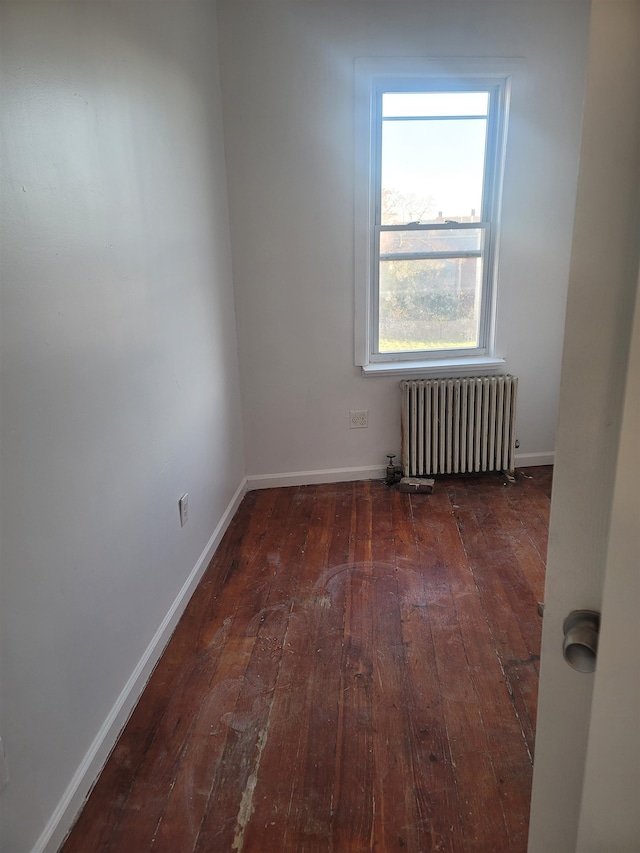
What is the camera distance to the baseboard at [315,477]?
11.5 ft

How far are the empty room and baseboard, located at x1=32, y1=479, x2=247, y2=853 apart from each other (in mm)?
10

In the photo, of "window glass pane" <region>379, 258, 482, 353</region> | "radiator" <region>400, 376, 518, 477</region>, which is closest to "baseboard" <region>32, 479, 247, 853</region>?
"radiator" <region>400, 376, 518, 477</region>

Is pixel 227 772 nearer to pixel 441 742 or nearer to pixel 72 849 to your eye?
pixel 72 849

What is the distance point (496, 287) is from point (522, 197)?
0.53 m

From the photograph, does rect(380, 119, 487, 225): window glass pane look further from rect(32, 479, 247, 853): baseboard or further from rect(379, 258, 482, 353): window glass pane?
rect(32, 479, 247, 853): baseboard

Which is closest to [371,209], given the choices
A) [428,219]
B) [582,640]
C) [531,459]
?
[428,219]

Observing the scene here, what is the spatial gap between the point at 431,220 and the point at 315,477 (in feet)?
5.85

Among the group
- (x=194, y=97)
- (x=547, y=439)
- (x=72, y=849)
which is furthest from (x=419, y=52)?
(x=72, y=849)

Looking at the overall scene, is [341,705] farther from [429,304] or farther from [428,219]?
[428,219]

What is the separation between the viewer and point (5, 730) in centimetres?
117

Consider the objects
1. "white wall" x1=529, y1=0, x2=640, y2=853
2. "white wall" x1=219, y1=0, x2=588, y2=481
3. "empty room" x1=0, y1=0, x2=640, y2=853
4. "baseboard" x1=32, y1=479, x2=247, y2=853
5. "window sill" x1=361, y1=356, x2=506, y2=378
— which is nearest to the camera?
"white wall" x1=529, y1=0, x2=640, y2=853

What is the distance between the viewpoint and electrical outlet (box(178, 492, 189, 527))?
2.27 meters

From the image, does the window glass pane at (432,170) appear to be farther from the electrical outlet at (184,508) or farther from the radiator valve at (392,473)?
the electrical outlet at (184,508)

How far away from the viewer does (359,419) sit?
3467 millimetres
